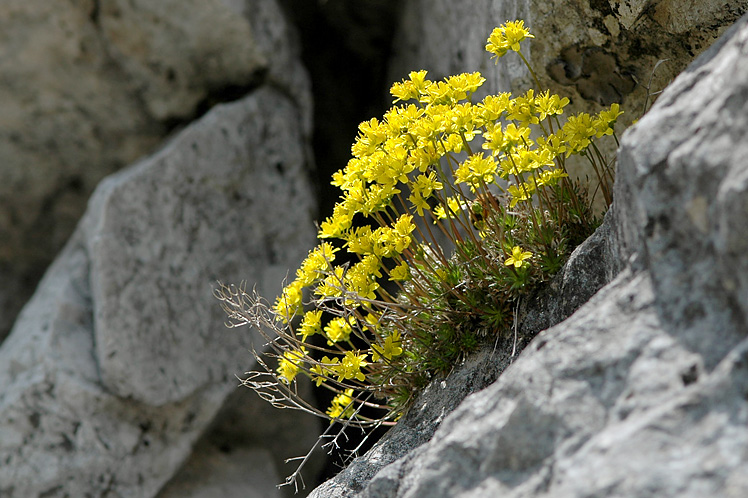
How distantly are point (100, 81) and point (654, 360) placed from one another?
4.64 meters

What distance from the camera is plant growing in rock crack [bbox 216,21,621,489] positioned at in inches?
90.6

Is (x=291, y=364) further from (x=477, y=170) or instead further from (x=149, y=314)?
(x=149, y=314)

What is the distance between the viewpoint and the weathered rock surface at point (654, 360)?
48.3 inches

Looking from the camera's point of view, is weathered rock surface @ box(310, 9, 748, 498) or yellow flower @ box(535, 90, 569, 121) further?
yellow flower @ box(535, 90, 569, 121)

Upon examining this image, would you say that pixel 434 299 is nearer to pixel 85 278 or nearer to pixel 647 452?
pixel 647 452

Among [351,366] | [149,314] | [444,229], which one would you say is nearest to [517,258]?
[444,229]

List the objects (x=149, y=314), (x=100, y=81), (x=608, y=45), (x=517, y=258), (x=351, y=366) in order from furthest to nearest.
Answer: (x=100, y=81) < (x=149, y=314) < (x=608, y=45) < (x=351, y=366) < (x=517, y=258)

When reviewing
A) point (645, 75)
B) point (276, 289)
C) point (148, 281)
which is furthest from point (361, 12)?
point (645, 75)

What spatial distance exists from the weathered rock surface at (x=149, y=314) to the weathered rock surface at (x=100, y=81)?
0.42 meters

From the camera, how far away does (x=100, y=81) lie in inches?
193

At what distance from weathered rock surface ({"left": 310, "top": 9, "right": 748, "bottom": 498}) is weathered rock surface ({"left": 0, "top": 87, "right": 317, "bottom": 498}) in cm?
269

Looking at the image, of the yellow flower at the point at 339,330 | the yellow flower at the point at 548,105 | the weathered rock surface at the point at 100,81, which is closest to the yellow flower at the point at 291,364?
the yellow flower at the point at 339,330

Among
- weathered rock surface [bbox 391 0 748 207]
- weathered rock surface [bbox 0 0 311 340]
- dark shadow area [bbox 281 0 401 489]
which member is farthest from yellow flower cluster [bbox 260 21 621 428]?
dark shadow area [bbox 281 0 401 489]

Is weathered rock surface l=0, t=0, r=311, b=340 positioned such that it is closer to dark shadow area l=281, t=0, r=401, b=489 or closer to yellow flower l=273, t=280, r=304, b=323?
dark shadow area l=281, t=0, r=401, b=489
